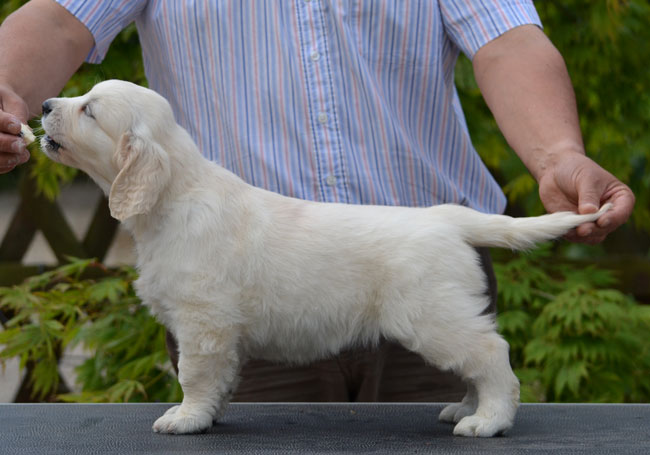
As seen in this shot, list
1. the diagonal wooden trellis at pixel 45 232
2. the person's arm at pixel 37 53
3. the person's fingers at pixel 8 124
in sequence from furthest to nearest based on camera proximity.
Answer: the diagonal wooden trellis at pixel 45 232
the person's arm at pixel 37 53
the person's fingers at pixel 8 124

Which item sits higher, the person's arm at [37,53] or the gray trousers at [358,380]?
the person's arm at [37,53]

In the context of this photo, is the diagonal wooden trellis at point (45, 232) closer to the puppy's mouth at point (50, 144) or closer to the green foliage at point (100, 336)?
the green foliage at point (100, 336)

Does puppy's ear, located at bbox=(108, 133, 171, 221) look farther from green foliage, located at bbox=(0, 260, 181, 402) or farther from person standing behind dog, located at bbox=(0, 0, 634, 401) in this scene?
green foliage, located at bbox=(0, 260, 181, 402)

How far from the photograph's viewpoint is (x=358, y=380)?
8.73ft

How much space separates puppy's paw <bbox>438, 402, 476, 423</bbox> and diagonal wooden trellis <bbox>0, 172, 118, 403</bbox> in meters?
3.24

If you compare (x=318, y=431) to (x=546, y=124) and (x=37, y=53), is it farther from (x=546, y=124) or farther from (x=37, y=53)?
(x=37, y=53)

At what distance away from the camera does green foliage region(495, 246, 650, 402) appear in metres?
3.84

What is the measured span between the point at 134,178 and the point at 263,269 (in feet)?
1.12

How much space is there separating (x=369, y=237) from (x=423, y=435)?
47cm

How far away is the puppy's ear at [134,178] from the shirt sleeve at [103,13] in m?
0.70

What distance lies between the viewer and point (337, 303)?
1997 mm

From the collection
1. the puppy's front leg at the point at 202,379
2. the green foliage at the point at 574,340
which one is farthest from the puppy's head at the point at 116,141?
the green foliage at the point at 574,340

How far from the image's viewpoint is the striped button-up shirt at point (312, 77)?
2.51 m

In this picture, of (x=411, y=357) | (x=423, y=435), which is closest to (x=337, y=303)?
(x=423, y=435)
